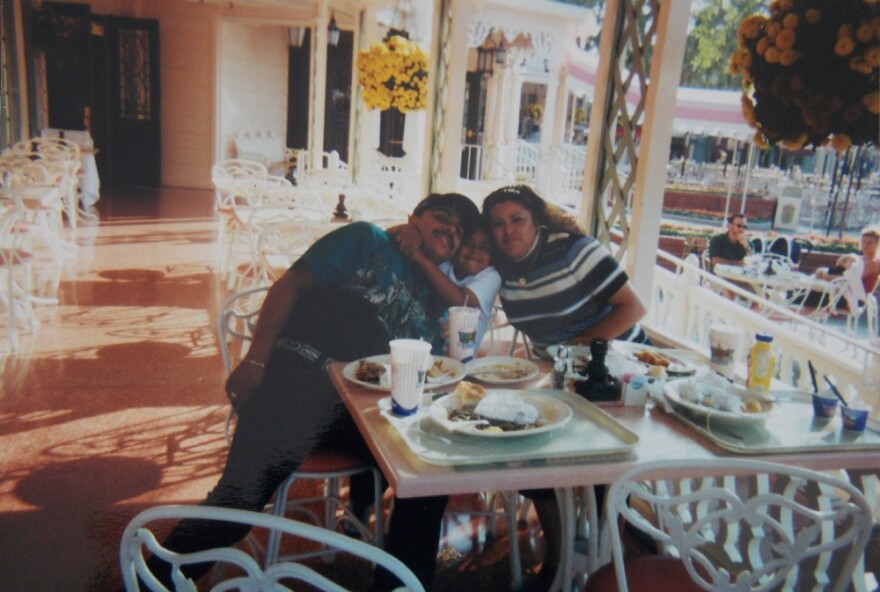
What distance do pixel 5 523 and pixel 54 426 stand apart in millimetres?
794

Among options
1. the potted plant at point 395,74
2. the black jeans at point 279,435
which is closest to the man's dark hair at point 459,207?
the black jeans at point 279,435

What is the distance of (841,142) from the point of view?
1558 millimetres

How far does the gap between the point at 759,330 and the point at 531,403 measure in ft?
6.32

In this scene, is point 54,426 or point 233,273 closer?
point 54,426

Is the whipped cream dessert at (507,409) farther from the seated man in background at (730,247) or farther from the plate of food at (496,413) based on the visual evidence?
the seated man in background at (730,247)

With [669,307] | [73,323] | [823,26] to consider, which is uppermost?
[823,26]

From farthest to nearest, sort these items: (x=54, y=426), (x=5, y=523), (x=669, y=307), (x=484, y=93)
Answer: (x=484, y=93)
(x=669, y=307)
(x=54, y=426)
(x=5, y=523)

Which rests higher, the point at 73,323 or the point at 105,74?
the point at 105,74

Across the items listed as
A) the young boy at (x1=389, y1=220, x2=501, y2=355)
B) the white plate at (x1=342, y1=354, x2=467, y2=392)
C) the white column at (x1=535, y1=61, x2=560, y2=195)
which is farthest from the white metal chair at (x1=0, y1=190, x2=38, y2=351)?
the white column at (x1=535, y1=61, x2=560, y2=195)

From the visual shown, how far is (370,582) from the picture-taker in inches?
85.2

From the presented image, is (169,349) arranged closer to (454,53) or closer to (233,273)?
(233,273)

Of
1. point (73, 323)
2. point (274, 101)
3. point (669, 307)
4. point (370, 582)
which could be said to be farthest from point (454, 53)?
point (274, 101)

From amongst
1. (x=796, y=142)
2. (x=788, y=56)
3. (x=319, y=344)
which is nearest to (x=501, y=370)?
(x=319, y=344)

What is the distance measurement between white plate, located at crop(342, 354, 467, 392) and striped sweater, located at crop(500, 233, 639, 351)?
19.4 inches
